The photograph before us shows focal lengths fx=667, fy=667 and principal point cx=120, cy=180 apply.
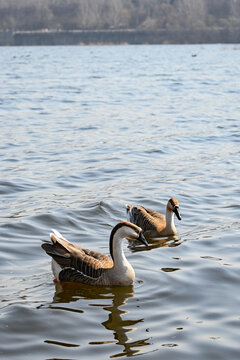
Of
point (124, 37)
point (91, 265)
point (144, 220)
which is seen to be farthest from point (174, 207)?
point (124, 37)

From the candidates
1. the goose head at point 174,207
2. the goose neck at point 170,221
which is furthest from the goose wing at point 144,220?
the goose head at point 174,207

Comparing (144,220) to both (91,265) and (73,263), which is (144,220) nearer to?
(91,265)

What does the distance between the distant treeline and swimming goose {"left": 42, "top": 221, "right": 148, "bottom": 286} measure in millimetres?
130488

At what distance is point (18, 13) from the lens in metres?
177

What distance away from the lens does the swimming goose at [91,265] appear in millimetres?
7480

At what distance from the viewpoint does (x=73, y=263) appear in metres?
7.48

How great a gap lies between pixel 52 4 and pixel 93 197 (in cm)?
17991

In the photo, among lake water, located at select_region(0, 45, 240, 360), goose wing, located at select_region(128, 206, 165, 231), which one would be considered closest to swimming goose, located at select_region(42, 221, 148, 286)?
lake water, located at select_region(0, 45, 240, 360)

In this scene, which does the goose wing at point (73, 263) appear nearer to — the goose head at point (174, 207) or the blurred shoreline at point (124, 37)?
the goose head at point (174, 207)

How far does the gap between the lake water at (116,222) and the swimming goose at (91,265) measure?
0.42ft

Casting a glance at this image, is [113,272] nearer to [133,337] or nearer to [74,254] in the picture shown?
[74,254]

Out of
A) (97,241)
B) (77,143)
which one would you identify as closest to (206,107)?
(77,143)

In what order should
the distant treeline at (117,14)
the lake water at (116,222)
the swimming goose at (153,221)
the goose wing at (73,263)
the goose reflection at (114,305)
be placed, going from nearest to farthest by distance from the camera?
the goose reflection at (114,305) → the lake water at (116,222) → the goose wing at (73,263) → the swimming goose at (153,221) → the distant treeline at (117,14)

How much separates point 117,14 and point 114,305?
544ft
